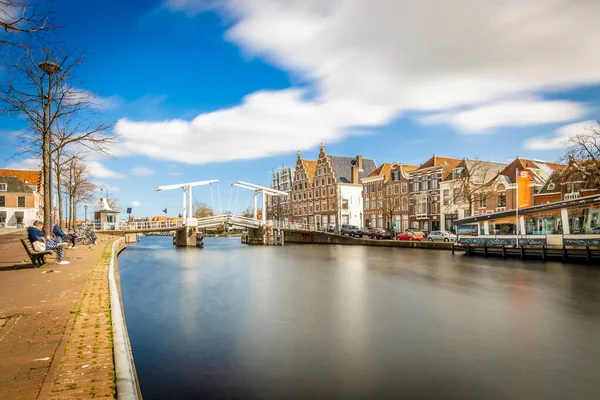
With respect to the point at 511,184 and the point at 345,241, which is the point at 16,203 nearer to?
the point at 345,241

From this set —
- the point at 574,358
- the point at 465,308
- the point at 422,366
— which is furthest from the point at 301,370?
the point at 465,308

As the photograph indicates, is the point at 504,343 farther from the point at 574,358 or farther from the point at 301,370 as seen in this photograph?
the point at 301,370

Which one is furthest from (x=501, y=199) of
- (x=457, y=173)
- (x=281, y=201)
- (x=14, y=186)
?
(x=14, y=186)

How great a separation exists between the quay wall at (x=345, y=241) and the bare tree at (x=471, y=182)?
5.39m

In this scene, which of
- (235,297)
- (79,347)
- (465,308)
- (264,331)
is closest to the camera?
(79,347)

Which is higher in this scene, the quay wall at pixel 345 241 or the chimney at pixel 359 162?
the chimney at pixel 359 162

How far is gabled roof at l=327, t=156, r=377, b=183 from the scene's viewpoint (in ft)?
224

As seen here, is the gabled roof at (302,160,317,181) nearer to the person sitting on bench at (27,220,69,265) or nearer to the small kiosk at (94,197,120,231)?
the small kiosk at (94,197,120,231)

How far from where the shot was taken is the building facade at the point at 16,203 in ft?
190

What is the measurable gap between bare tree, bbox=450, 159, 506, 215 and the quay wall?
5.39 metres

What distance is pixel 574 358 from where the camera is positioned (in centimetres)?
751

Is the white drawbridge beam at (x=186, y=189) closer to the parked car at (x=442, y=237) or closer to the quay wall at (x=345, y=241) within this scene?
the quay wall at (x=345, y=241)

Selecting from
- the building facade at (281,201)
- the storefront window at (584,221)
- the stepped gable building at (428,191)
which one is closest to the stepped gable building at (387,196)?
the stepped gable building at (428,191)

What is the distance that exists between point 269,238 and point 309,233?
6575 millimetres
